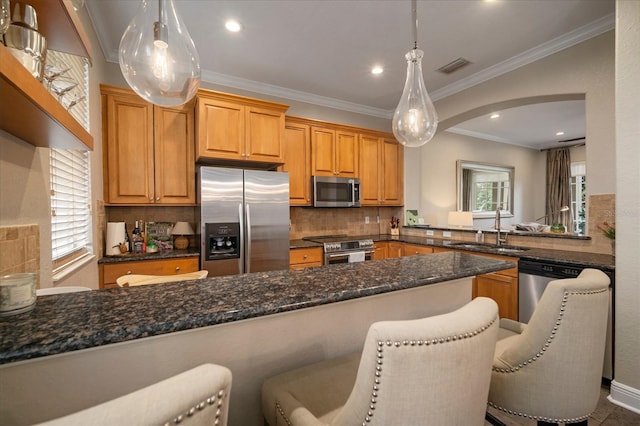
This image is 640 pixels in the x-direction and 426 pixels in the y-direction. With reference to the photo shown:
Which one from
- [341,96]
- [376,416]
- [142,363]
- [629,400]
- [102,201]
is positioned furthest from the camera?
[341,96]

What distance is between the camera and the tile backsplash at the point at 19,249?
0.99m

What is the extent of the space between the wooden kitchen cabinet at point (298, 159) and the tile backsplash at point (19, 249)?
261cm

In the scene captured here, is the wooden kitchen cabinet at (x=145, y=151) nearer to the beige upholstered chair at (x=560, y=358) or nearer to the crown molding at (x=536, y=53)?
the beige upholstered chair at (x=560, y=358)

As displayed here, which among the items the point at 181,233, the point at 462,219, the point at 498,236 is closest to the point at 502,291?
the point at 498,236

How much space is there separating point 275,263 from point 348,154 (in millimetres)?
1914

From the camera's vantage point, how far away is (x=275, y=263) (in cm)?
314

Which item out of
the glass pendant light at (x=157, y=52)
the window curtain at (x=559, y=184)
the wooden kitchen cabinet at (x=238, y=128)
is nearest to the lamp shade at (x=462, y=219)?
the wooden kitchen cabinet at (x=238, y=128)

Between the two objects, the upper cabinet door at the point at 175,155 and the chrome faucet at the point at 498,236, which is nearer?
the upper cabinet door at the point at 175,155

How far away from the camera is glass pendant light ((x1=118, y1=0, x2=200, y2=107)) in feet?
3.83

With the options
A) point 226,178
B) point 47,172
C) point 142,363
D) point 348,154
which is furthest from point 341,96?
point 142,363

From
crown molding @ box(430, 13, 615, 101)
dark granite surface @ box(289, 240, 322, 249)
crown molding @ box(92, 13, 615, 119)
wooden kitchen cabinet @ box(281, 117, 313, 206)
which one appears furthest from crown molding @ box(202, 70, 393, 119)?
dark granite surface @ box(289, 240, 322, 249)

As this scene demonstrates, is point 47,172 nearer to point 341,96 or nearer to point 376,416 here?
point 376,416

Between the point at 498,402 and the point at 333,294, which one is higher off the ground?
the point at 333,294

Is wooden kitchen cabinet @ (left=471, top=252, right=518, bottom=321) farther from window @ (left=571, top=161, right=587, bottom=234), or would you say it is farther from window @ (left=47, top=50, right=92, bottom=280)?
window @ (left=571, top=161, right=587, bottom=234)
